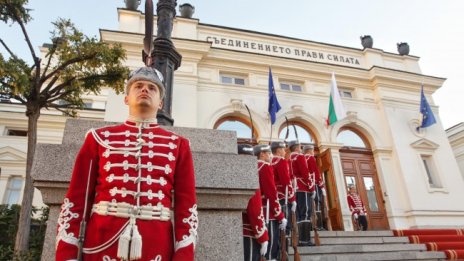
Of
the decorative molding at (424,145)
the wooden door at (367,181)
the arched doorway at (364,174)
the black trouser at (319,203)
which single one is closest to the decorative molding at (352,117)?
the arched doorway at (364,174)

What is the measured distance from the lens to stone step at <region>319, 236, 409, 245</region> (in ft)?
25.5

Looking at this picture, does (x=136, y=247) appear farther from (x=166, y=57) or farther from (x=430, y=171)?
(x=430, y=171)

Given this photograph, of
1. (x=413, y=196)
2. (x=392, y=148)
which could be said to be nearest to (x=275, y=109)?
(x=392, y=148)

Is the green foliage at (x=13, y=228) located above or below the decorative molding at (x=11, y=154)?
below

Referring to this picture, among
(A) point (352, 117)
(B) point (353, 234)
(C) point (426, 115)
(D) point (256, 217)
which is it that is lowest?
(D) point (256, 217)

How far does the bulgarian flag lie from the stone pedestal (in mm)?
9546

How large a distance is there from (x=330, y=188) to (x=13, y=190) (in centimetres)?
1247

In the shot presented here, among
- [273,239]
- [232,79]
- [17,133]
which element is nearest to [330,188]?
[232,79]

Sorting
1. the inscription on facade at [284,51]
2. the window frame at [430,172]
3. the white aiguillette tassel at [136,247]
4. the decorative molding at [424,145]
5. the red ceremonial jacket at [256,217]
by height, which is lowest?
A: the white aiguillette tassel at [136,247]

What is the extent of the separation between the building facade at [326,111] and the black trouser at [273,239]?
632 cm

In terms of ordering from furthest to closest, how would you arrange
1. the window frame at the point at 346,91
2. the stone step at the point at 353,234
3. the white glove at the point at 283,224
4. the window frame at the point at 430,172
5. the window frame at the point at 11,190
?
the window frame at the point at 346,91 → the window frame at the point at 430,172 → the window frame at the point at 11,190 → the stone step at the point at 353,234 → the white glove at the point at 283,224

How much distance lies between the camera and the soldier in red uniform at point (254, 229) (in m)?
3.31

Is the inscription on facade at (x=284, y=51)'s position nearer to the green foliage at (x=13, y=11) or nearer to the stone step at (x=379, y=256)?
the green foliage at (x=13, y=11)

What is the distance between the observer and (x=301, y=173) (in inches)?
263
